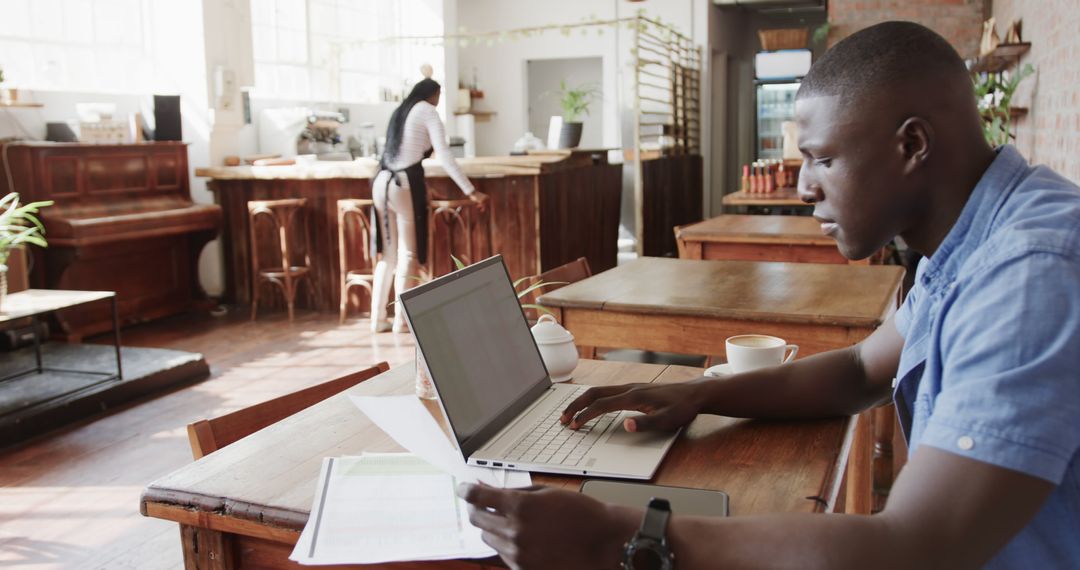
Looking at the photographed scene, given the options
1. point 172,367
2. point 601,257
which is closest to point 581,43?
point 601,257

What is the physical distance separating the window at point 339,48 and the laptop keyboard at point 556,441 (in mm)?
7141

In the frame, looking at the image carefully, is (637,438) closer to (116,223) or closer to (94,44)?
(116,223)

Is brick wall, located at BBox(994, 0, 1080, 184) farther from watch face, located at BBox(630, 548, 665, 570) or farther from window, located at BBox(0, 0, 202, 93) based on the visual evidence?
window, located at BBox(0, 0, 202, 93)

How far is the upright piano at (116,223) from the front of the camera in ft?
17.6

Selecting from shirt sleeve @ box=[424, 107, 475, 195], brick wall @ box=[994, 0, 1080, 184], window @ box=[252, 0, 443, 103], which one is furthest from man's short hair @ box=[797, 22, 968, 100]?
window @ box=[252, 0, 443, 103]

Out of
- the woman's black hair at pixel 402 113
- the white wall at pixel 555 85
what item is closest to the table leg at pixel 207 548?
the woman's black hair at pixel 402 113

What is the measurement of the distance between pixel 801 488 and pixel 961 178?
42cm

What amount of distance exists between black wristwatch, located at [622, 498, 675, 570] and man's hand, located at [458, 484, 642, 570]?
14mm

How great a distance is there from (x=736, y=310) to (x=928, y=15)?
7.51m

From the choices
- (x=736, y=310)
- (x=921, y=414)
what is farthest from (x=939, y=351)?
(x=736, y=310)

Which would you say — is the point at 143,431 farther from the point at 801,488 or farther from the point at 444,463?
the point at 801,488

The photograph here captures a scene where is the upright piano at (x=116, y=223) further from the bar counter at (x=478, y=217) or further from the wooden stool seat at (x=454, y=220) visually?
the wooden stool seat at (x=454, y=220)

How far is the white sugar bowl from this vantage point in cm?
169

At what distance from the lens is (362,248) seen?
A: 647 centimetres
